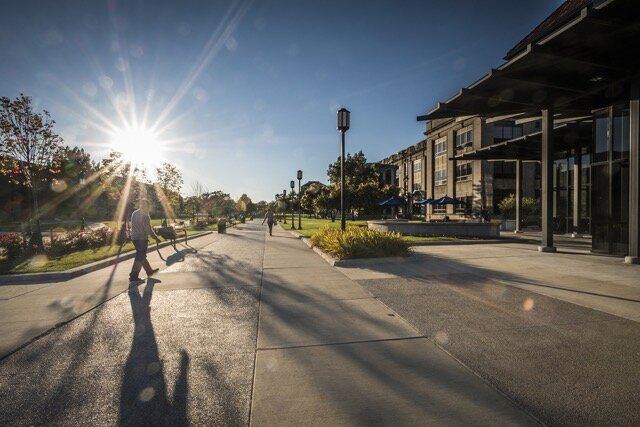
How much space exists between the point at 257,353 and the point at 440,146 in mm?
45335

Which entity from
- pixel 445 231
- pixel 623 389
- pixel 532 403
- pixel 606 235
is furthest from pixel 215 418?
pixel 445 231

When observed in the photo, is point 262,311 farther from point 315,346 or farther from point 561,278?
point 561,278

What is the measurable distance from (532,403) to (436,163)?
46.2 metres

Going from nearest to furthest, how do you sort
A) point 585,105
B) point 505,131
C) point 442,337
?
1. point 442,337
2. point 585,105
3. point 505,131

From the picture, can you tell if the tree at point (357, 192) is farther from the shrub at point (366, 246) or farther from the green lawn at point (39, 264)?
the green lawn at point (39, 264)

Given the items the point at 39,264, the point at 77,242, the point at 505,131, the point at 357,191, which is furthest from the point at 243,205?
the point at 39,264

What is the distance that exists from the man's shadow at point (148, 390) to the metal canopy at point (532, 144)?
17.6m

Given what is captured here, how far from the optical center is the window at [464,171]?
38250 mm

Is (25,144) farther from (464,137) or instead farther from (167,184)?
(464,137)

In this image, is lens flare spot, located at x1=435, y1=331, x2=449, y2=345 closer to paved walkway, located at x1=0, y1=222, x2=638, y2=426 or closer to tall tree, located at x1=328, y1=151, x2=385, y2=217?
paved walkway, located at x1=0, y1=222, x2=638, y2=426

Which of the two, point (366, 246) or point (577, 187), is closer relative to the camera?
point (366, 246)

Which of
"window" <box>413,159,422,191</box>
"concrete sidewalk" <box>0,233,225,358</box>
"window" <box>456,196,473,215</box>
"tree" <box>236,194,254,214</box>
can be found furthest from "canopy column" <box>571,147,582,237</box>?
"tree" <box>236,194,254,214</box>

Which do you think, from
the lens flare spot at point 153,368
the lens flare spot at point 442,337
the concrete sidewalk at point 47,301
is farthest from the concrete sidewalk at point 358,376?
the concrete sidewalk at point 47,301

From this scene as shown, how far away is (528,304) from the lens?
538cm
